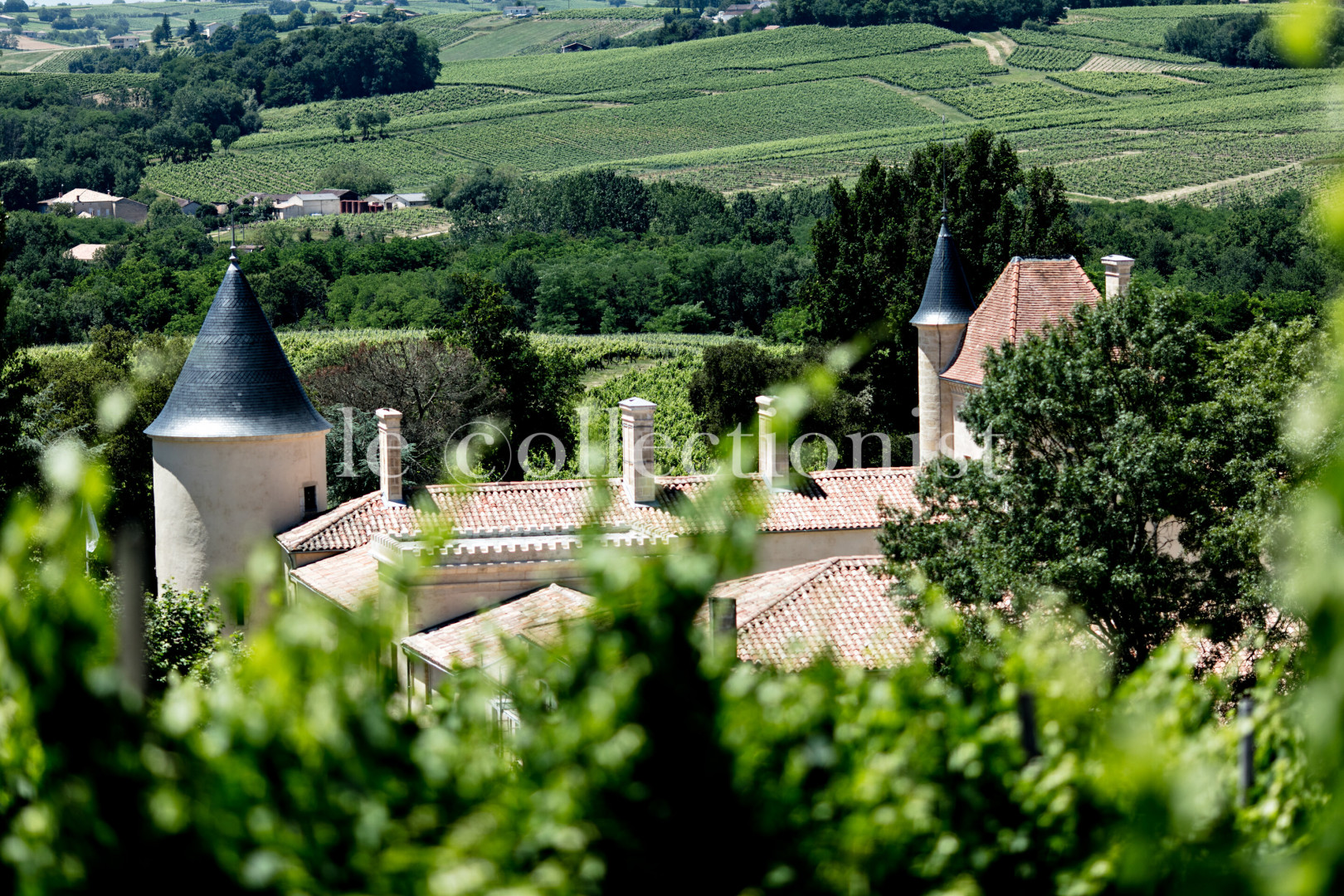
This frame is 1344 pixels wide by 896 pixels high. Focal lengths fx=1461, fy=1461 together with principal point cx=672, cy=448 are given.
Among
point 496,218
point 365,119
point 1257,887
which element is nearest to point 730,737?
point 1257,887

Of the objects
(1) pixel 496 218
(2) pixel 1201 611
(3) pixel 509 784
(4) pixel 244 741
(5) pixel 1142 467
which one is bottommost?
(1) pixel 496 218

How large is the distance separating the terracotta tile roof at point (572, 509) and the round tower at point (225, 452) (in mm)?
834

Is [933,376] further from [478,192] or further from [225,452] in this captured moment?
[478,192]

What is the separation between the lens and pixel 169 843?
399 centimetres

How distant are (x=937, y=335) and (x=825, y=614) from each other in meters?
9.93

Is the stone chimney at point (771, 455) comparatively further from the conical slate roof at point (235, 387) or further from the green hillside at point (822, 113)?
the green hillside at point (822, 113)

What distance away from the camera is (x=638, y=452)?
23.4 metres

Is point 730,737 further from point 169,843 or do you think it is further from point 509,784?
point 169,843

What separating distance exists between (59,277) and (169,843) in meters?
76.4

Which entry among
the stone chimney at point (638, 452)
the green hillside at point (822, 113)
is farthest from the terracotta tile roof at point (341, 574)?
the green hillside at point (822, 113)

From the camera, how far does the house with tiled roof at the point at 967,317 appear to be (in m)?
23.9

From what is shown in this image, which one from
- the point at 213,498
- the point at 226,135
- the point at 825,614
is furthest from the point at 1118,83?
the point at 825,614

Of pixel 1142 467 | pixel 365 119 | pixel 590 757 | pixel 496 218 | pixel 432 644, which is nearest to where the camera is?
pixel 590 757

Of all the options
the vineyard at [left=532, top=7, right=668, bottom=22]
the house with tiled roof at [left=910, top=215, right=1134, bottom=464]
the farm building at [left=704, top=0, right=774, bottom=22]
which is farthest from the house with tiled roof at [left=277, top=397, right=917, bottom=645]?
the vineyard at [left=532, top=7, right=668, bottom=22]
